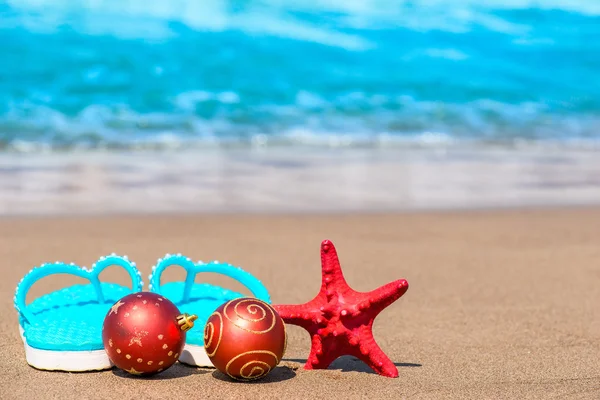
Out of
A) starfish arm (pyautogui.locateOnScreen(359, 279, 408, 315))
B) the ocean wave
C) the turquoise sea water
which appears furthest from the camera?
the turquoise sea water

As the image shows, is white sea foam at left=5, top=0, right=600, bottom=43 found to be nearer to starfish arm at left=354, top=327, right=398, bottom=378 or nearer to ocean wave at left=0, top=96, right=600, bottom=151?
ocean wave at left=0, top=96, right=600, bottom=151

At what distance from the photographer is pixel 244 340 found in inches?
114

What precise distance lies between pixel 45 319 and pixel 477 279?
2378mm

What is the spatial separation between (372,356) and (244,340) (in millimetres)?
483

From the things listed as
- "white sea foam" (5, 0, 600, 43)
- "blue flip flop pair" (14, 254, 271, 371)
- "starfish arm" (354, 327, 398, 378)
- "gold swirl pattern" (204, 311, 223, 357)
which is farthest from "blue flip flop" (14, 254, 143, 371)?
"white sea foam" (5, 0, 600, 43)

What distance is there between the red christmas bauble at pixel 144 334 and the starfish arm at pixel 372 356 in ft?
1.97

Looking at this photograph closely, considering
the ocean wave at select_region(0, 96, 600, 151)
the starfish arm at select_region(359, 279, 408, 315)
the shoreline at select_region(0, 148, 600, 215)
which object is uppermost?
the ocean wave at select_region(0, 96, 600, 151)

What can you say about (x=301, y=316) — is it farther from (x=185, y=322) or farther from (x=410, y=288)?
(x=410, y=288)

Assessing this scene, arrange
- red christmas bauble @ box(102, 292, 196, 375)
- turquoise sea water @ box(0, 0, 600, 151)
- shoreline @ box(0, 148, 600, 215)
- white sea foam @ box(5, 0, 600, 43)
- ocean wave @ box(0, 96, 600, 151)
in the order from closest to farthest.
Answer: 1. red christmas bauble @ box(102, 292, 196, 375)
2. shoreline @ box(0, 148, 600, 215)
3. ocean wave @ box(0, 96, 600, 151)
4. turquoise sea water @ box(0, 0, 600, 151)
5. white sea foam @ box(5, 0, 600, 43)

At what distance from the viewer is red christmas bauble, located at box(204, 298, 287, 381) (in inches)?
114

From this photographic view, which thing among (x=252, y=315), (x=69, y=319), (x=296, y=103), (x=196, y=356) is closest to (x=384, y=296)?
(x=252, y=315)

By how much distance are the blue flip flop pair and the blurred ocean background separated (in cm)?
294

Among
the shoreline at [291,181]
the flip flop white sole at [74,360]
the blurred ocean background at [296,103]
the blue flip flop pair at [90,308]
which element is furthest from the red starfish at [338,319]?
the blurred ocean background at [296,103]

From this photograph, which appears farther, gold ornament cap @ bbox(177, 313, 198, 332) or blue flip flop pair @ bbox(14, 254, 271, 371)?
blue flip flop pair @ bbox(14, 254, 271, 371)
